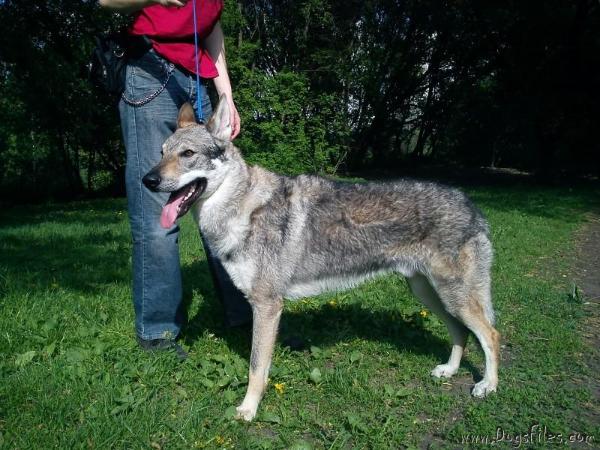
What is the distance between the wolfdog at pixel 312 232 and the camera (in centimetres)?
316

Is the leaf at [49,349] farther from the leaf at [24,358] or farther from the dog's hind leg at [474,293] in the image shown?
the dog's hind leg at [474,293]

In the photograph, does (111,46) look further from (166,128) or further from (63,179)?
(63,179)

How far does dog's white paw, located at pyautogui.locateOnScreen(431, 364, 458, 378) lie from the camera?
3.61 meters

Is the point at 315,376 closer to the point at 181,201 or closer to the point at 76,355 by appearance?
the point at 181,201

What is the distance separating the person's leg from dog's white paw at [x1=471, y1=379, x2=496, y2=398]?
223 centimetres

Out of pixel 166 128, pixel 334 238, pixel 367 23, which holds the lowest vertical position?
pixel 334 238

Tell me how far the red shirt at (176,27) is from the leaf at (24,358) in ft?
7.41

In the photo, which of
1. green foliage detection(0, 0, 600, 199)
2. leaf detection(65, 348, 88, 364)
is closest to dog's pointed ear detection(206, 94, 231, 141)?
leaf detection(65, 348, 88, 364)

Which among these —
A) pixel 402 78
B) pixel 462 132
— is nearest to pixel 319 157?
pixel 402 78

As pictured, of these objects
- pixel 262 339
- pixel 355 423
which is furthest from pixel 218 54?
pixel 355 423

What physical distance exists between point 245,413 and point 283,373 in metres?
0.54

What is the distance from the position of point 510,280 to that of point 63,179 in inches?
598

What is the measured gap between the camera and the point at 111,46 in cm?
329

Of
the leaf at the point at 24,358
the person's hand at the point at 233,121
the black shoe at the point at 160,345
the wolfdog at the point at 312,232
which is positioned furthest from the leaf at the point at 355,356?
the leaf at the point at 24,358
